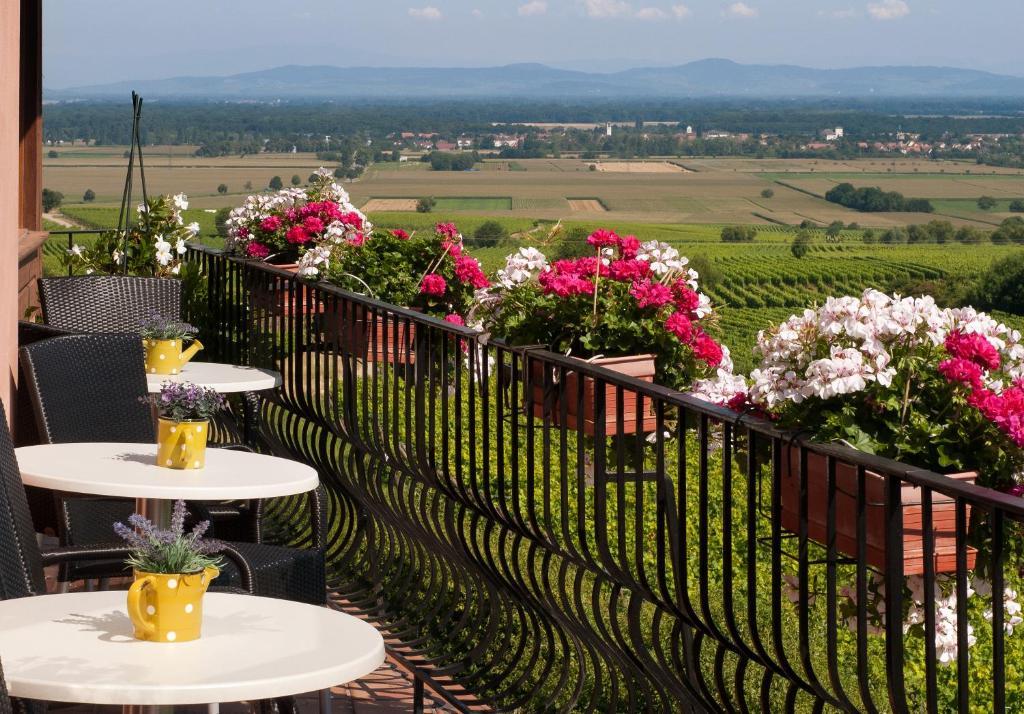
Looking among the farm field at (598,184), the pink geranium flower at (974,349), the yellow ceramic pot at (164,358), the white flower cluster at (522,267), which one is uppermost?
the farm field at (598,184)

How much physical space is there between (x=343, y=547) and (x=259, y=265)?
1221mm

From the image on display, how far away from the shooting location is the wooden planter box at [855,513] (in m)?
2.00

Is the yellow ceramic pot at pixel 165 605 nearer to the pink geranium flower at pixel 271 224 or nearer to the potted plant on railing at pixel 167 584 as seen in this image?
the potted plant on railing at pixel 167 584

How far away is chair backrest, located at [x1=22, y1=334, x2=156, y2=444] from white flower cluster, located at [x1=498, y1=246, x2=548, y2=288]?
987mm

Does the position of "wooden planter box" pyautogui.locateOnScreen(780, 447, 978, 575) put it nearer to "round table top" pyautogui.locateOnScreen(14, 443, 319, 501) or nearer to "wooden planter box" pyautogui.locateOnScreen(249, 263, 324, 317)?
"round table top" pyautogui.locateOnScreen(14, 443, 319, 501)

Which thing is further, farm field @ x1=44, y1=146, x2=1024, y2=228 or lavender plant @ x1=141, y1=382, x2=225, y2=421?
farm field @ x1=44, y1=146, x2=1024, y2=228

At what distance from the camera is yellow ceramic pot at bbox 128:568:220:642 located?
5.95ft

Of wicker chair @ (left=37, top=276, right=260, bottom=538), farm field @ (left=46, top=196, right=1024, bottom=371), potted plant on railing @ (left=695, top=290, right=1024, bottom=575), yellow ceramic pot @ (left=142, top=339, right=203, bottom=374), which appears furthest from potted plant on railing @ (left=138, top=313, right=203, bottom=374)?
farm field @ (left=46, top=196, right=1024, bottom=371)

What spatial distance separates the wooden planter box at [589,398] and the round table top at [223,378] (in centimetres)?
141

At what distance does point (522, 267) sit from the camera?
3.51 metres

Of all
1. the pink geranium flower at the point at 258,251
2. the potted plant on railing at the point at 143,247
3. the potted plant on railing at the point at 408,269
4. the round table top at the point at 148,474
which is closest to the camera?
the round table top at the point at 148,474

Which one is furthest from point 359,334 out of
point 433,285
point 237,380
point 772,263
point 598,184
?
point 598,184

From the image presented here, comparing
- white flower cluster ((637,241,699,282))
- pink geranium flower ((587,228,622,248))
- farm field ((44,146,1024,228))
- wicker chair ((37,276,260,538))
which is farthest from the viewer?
farm field ((44,146,1024,228))

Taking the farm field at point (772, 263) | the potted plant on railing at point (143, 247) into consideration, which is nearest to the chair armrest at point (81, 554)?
the potted plant on railing at point (143, 247)
